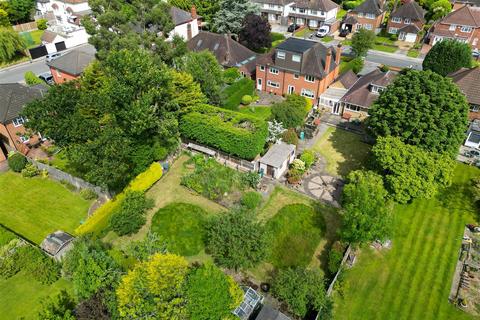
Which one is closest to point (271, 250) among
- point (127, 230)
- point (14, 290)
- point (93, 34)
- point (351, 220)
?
point (351, 220)

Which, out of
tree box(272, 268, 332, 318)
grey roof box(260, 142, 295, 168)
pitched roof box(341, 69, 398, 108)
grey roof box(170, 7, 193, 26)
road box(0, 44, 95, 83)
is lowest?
road box(0, 44, 95, 83)

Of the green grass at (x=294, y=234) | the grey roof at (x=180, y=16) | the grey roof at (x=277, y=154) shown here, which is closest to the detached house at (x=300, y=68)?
the grey roof at (x=277, y=154)

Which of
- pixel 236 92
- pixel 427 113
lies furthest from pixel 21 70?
pixel 427 113

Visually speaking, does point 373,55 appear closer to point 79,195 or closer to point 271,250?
point 271,250

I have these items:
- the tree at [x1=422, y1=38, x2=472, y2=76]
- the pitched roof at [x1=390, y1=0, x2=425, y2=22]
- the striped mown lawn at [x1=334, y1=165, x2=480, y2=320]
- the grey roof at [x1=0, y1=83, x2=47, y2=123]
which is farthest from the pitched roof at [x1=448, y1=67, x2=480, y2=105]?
the grey roof at [x1=0, y1=83, x2=47, y2=123]

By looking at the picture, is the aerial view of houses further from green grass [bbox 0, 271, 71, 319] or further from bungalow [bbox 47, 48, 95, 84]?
bungalow [bbox 47, 48, 95, 84]

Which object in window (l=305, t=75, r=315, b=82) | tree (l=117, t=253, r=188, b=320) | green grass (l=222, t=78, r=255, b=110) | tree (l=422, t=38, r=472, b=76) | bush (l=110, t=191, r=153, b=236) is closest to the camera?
tree (l=117, t=253, r=188, b=320)

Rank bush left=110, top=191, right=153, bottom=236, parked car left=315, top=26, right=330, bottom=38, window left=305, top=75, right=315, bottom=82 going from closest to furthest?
bush left=110, top=191, right=153, bottom=236 < window left=305, top=75, right=315, bottom=82 < parked car left=315, top=26, right=330, bottom=38

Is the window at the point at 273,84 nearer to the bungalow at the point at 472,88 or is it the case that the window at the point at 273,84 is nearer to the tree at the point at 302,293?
the bungalow at the point at 472,88
